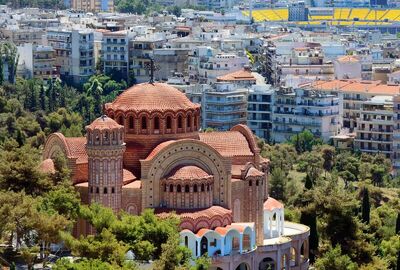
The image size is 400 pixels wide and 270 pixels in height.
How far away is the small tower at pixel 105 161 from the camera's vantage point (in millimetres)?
63531

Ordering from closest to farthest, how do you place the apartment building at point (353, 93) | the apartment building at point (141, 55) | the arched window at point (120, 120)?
the arched window at point (120, 120) → the apartment building at point (353, 93) → the apartment building at point (141, 55)

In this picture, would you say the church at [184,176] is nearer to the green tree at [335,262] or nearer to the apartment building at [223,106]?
the green tree at [335,262]

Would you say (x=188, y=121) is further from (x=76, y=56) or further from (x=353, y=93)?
(x=76, y=56)

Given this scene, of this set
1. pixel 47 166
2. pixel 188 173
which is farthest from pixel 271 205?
pixel 47 166

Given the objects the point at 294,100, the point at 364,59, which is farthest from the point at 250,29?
the point at 294,100

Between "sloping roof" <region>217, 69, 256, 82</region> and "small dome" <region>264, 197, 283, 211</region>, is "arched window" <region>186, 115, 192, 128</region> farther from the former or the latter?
"sloping roof" <region>217, 69, 256, 82</region>

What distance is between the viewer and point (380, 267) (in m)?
66.6

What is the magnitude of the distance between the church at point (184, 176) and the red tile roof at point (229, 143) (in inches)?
1.9

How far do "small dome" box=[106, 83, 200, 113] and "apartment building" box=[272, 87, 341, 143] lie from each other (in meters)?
45.7

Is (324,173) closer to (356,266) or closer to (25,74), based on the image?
(356,266)

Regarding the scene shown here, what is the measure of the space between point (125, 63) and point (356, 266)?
74082 mm

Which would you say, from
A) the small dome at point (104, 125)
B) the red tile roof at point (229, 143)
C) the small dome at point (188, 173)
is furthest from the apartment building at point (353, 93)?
the small dome at point (104, 125)

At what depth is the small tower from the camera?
63.5m

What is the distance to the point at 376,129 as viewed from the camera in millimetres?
110875
